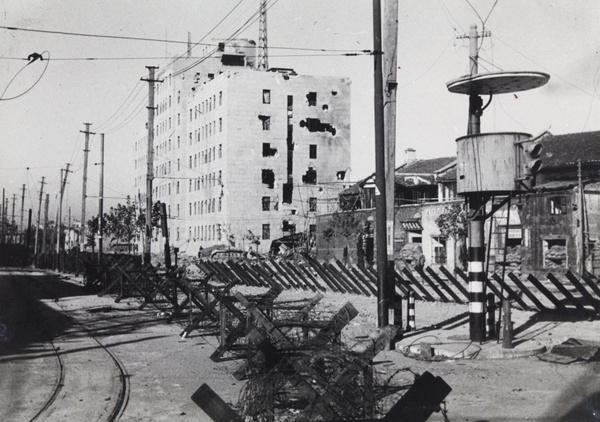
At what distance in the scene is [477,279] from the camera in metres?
12.4

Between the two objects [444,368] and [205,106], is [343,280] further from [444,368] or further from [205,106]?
[205,106]

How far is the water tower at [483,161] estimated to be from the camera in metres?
11.8

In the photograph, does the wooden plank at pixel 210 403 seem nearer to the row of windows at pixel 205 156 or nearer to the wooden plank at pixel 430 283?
the wooden plank at pixel 430 283

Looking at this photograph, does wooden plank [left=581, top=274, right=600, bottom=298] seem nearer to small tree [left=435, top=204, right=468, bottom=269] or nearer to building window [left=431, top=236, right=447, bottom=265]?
small tree [left=435, top=204, right=468, bottom=269]

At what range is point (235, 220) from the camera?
72.8 metres

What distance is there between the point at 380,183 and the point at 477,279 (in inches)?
102

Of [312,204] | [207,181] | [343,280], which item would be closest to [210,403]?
[343,280]

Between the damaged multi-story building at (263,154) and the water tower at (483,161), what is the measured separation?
185 ft

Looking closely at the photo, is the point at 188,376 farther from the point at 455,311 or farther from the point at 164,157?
the point at 164,157

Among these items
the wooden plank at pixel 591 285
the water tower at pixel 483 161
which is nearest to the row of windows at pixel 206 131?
the wooden plank at pixel 591 285

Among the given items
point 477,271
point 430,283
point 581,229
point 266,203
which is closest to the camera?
point 477,271

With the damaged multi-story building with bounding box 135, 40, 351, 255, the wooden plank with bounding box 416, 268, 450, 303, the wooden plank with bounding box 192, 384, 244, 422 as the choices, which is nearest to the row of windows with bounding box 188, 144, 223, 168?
the damaged multi-story building with bounding box 135, 40, 351, 255

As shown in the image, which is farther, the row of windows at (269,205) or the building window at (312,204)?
the building window at (312,204)

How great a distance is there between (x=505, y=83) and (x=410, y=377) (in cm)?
561
